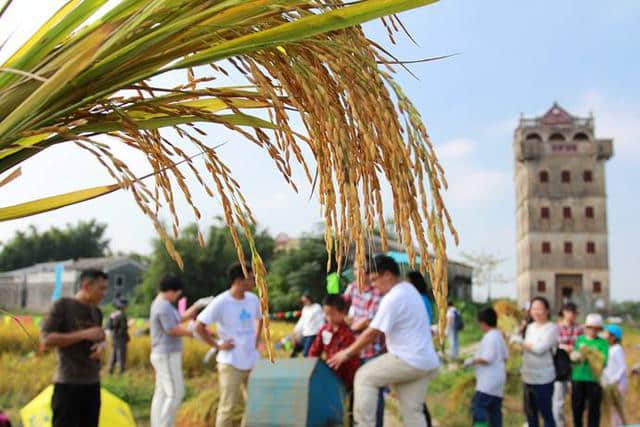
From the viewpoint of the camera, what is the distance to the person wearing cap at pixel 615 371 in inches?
344

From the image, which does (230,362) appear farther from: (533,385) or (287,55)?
(287,55)

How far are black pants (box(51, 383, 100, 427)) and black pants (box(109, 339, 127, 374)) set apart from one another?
29.5ft

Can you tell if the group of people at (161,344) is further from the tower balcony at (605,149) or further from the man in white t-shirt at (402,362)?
the tower balcony at (605,149)

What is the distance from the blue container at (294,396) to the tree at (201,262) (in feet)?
143

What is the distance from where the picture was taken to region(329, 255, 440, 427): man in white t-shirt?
6121 mm

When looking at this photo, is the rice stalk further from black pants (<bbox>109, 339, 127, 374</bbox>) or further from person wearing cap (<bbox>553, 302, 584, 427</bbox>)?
black pants (<bbox>109, 339, 127, 374</bbox>)

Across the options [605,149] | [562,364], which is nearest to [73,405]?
[562,364]

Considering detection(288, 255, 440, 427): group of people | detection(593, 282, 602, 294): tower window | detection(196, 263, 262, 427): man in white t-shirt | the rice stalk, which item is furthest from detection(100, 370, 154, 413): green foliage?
detection(593, 282, 602, 294): tower window

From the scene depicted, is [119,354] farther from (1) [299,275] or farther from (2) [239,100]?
(1) [299,275]

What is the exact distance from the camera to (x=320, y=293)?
1721 inches

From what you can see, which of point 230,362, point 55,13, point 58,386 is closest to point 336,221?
point 55,13

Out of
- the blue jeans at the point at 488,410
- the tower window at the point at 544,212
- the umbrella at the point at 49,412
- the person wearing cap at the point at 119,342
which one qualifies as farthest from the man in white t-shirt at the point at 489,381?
the tower window at the point at 544,212

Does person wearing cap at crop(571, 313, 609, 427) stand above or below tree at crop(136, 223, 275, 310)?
below

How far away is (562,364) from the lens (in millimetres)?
8195
